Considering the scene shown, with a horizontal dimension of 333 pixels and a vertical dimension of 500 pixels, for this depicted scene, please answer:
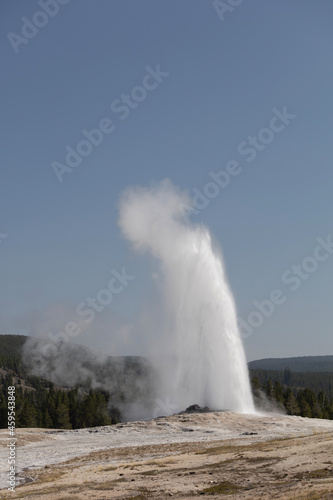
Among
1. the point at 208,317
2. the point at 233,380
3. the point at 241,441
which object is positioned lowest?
the point at 241,441

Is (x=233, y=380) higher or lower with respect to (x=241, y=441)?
higher

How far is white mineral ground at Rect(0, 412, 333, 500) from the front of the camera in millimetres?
23922

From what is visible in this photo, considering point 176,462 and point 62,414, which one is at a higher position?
point 62,414

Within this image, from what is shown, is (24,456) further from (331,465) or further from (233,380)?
(233,380)

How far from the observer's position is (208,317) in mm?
69812

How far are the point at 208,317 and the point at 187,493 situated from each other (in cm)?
4676

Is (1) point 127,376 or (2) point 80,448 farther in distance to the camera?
(1) point 127,376

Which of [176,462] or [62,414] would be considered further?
[62,414]

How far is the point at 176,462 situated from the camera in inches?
1304

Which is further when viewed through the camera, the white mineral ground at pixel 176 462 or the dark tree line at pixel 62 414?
the dark tree line at pixel 62 414

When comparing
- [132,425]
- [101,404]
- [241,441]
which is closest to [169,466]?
[241,441]

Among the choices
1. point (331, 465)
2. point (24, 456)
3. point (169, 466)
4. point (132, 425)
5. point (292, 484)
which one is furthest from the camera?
point (132, 425)

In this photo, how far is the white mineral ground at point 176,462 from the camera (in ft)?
78.5

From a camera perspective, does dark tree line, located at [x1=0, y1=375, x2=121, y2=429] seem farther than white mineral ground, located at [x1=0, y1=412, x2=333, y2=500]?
Yes
